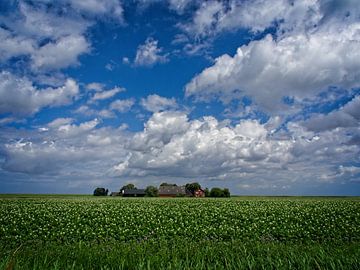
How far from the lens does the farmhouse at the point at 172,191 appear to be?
13012cm

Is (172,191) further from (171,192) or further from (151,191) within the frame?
(151,191)

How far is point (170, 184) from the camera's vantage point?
5689 inches

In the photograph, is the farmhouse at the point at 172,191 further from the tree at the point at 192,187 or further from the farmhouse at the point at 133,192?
the farmhouse at the point at 133,192

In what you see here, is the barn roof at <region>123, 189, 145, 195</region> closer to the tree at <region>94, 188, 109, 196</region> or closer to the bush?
the tree at <region>94, 188, 109, 196</region>

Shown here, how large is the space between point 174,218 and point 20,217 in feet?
45.7

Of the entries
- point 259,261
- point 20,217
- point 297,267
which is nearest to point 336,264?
point 297,267

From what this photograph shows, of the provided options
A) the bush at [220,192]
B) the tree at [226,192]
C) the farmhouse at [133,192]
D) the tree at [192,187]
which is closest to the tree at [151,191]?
the farmhouse at [133,192]

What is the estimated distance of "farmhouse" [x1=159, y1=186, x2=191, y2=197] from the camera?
5123 inches

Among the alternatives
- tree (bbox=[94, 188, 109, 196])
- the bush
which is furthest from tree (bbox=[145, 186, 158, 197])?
tree (bbox=[94, 188, 109, 196])

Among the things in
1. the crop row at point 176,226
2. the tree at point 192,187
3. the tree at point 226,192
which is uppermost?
the tree at point 192,187

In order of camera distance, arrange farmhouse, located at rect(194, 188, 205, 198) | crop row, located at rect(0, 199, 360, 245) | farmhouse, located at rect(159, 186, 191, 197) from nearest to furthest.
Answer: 1. crop row, located at rect(0, 199, 360, 245)
2. farmhouse, located at rect(159, 186, 191, 197)
3. farmhouse, located at rect(194, 188, 205, 198)

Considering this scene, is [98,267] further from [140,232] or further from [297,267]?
[140,232]

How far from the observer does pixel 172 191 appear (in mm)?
133000

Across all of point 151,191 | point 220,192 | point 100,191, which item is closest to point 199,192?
point 220,192
